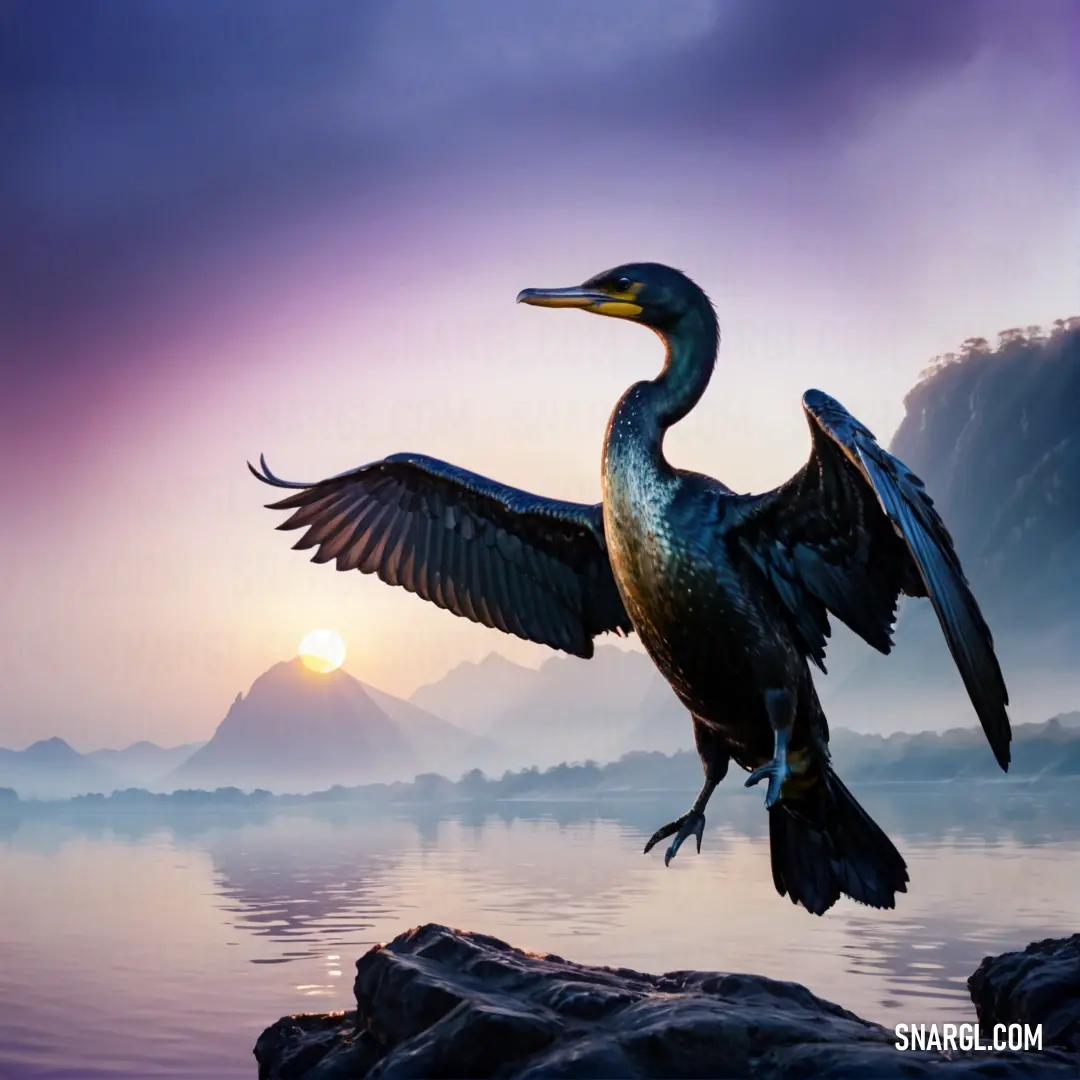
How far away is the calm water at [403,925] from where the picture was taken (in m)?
8.70

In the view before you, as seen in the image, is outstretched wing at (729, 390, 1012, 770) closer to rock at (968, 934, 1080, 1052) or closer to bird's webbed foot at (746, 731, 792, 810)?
bird's webbed foot at (746, 731, 792, 810)

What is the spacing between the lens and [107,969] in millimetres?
11117

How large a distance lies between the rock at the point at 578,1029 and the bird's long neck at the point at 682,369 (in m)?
2.27

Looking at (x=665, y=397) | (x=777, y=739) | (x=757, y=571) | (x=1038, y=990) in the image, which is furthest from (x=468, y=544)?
(x=1038, y=990)

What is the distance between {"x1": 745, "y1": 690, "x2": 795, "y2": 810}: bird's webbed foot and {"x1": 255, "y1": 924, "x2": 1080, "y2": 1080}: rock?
0.81 metres

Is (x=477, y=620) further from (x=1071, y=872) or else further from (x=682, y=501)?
(x=1071, y=872)

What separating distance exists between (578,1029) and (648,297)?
9.45ft

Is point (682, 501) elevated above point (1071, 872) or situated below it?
above

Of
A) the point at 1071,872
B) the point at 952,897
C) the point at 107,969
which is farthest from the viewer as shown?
the point at 1071,872

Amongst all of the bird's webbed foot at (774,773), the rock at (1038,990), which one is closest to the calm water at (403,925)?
the rock at (1038,990)

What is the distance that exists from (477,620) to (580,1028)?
2.24m

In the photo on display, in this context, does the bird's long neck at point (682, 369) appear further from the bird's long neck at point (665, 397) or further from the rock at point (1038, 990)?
the rock at point (1038, 990)

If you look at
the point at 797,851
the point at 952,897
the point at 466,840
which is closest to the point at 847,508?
the point at 797,851

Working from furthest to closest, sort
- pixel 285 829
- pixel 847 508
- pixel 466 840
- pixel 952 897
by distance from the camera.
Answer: pixel 285 829, pixel 466 840, pixel 952 897, pixel 847 508
